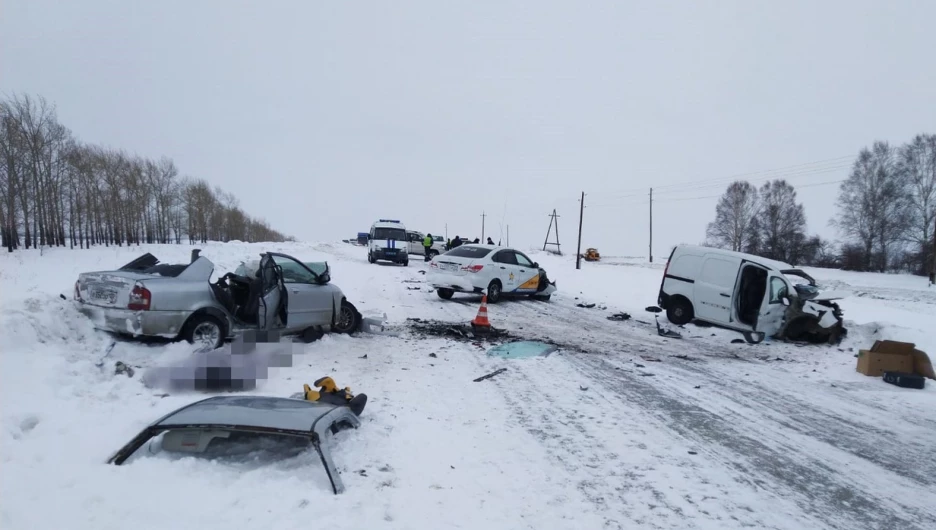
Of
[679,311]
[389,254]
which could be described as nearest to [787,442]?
[679,311]

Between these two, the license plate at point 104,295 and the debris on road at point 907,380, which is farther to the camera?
the debris on road at point 907,380

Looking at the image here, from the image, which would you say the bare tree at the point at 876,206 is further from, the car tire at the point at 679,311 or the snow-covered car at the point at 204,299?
the snow-covered car at the point at 204,299

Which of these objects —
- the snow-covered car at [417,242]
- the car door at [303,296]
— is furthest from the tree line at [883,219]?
the car door at [303,296]

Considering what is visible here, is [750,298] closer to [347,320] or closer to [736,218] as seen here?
[347,320]

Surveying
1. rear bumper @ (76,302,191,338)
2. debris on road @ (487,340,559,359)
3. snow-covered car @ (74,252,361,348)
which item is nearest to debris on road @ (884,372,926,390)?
debris on road @ (487,340,559,359)

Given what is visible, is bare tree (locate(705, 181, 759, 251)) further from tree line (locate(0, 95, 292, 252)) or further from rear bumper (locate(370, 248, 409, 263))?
tree line (locate(0, 95, 292, 252))

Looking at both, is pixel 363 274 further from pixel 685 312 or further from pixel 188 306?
pixel 188 306

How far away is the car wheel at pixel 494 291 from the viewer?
15.2m

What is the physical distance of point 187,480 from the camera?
349 cm

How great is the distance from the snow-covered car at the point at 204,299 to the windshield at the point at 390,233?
848 inches

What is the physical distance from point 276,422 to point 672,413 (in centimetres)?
434

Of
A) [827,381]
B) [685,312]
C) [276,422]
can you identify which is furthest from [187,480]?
[685,312]

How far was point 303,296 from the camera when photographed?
8344mm

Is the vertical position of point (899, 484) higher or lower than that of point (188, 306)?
lower
